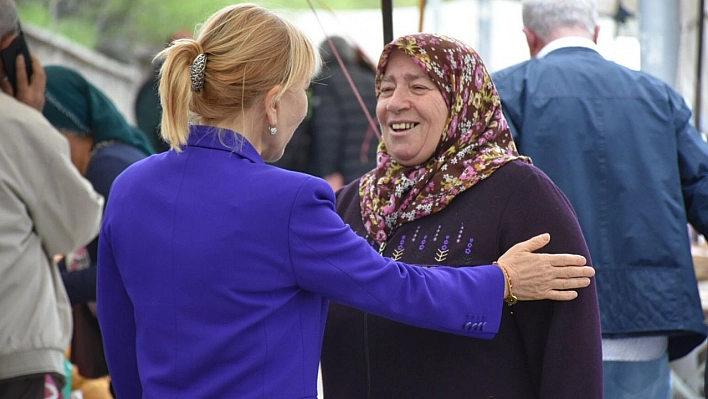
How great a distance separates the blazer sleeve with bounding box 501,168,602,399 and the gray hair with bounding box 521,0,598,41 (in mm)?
1339

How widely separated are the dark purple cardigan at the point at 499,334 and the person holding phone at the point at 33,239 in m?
1.13

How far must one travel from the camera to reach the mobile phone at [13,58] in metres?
3.20

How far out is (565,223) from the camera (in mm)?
2178

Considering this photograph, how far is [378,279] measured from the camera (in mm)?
1896

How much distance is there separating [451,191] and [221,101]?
0.65 meters

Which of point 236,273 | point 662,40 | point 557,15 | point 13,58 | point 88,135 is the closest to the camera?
point 236,273

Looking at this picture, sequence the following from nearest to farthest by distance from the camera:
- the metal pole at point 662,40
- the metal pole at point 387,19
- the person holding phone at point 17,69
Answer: the metal pole at point 387,19, the person holding phone at point 17,69, the metal pole at point 662,40

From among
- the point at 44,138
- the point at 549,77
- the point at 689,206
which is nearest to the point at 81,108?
the point at 44,138

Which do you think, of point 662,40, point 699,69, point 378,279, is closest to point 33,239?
point 378,279

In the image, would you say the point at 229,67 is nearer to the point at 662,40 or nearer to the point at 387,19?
the point at 387,19

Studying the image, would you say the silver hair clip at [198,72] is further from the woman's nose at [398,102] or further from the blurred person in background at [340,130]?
the blurred person in background at [340,130]

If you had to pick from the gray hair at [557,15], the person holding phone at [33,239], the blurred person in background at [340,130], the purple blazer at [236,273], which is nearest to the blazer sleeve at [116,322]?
the purple blazer at [236,273]

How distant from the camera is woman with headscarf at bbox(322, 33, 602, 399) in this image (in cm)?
217

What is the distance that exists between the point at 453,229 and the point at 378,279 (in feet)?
1.40
